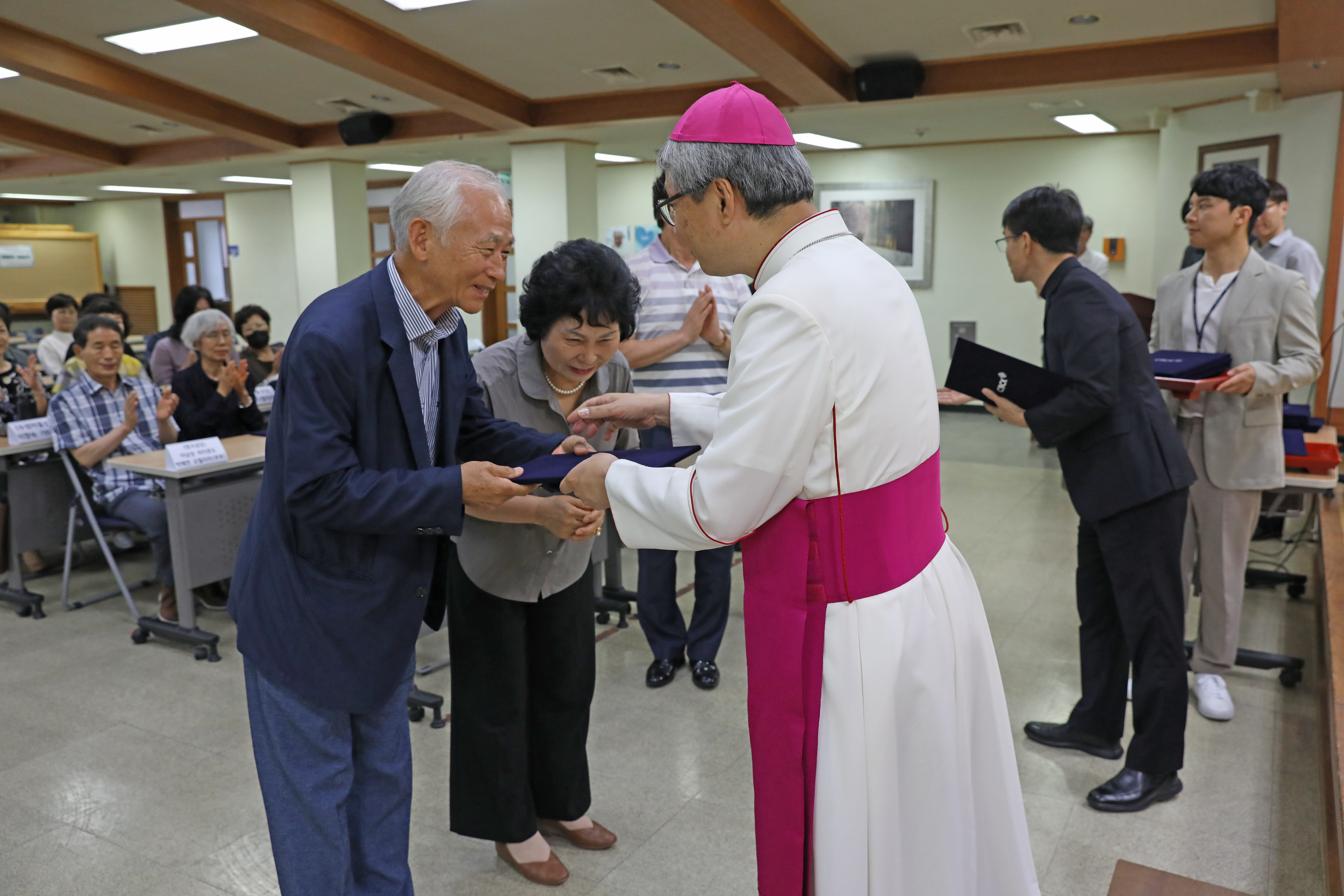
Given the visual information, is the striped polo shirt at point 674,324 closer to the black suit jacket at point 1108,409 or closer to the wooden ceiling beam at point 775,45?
the black suit jacket at point 1108,409

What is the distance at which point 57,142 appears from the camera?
1066cm

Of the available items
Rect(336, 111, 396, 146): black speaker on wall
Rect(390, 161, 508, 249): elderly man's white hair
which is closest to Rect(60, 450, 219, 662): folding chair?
Rect(390, 161, 508, 249): elderly man's white hair

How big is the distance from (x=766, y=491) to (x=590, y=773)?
208cm

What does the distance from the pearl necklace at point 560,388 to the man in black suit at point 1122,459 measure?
4.10ft

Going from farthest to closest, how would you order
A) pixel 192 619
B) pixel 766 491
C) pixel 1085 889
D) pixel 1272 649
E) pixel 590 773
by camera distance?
pixel 192 619 → pixel 1272 649 → pixel 590 773 → pixel 1085 889 → pixel 766 491

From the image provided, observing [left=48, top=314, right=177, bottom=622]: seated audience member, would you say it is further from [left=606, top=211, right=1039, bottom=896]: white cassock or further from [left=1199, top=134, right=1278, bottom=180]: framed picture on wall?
[left=1199, top=134, right=1278, bottom=180]: framed picture on wall

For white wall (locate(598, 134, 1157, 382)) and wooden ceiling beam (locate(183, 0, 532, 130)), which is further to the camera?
white wall (locate(598, 134, 1157, 382))

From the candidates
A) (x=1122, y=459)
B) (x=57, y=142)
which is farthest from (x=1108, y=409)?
(x=57, y=142)

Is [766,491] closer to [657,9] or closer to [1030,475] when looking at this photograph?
[657,9]

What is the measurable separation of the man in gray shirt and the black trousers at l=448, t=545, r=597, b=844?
4.93 metres

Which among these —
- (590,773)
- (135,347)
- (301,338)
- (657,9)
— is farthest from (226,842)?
(135,347)

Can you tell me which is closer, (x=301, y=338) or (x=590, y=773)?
(x=301, y=338)

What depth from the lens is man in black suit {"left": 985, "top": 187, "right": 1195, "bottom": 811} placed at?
277 centimetres

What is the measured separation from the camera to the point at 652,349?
→ 3.82m
